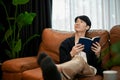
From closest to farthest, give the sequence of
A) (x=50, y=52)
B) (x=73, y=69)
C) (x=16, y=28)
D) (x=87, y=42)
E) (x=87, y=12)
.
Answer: (x=73, y=69) → (x=87, y=42) → (x=50, y=52) → (x=16, y=28) → (x=87, y=12)

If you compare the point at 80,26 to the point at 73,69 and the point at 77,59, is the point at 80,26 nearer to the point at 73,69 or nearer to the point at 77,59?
the point at 77,59

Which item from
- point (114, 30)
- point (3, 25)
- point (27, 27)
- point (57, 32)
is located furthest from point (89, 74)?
point (3, 25)

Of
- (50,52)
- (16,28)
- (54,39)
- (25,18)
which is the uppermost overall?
(25,18)

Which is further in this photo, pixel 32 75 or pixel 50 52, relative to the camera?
pixel 50 52

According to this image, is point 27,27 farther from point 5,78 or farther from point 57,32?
point 5,78

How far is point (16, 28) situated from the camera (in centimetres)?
321

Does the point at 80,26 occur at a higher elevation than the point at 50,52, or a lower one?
higher

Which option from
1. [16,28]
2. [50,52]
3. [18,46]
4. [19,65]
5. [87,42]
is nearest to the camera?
[87,42]

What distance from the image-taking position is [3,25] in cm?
321

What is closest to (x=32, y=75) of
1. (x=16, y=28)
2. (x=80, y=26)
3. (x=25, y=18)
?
(x=80, y=26)

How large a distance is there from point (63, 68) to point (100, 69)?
603mm

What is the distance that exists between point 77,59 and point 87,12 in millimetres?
1849

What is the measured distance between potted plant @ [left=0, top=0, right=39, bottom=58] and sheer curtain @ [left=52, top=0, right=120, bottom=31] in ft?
1.94

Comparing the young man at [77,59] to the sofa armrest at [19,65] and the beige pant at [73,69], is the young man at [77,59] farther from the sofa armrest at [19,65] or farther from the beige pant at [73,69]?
the sofa armrest at [19,65]
